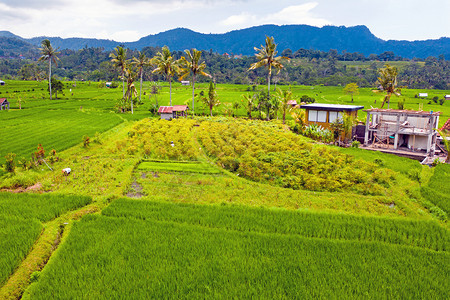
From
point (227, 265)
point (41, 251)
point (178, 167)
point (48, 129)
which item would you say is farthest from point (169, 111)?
point (227, 265)

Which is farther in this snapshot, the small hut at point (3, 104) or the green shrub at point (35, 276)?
the small hut at point (3, 104)

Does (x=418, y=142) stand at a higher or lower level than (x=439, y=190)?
higher

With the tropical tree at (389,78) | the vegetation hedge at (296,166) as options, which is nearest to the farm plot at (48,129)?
the vegetation hedge at (296,166)

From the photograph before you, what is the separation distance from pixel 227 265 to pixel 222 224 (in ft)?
8.96

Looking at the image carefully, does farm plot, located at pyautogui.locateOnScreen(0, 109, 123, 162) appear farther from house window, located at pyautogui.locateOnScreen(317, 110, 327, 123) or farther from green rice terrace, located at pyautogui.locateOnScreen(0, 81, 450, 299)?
house window, located at pyautogui.locateOnScreen(317, 110, 327, 123)

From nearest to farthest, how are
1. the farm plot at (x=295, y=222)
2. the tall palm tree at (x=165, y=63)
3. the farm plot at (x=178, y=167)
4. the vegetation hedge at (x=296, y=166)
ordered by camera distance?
the farm plot at (x=295, y=222) → the vegetation hedge at (x=296, y=166) → the farm plot at (x=178, y=167) → the tall palm tree at (x=165, y=63)

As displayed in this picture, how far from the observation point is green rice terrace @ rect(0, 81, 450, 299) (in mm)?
8695

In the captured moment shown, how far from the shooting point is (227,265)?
31.0 ft

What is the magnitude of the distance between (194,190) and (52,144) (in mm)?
14680

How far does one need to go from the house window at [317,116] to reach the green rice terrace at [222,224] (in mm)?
8479

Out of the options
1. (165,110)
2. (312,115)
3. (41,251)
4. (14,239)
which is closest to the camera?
(41,251)

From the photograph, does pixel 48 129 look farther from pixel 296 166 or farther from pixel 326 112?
pixel 326 112

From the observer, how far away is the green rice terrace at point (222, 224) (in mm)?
8695

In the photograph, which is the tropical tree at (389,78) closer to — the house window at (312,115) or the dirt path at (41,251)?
the house window at (312,115)
